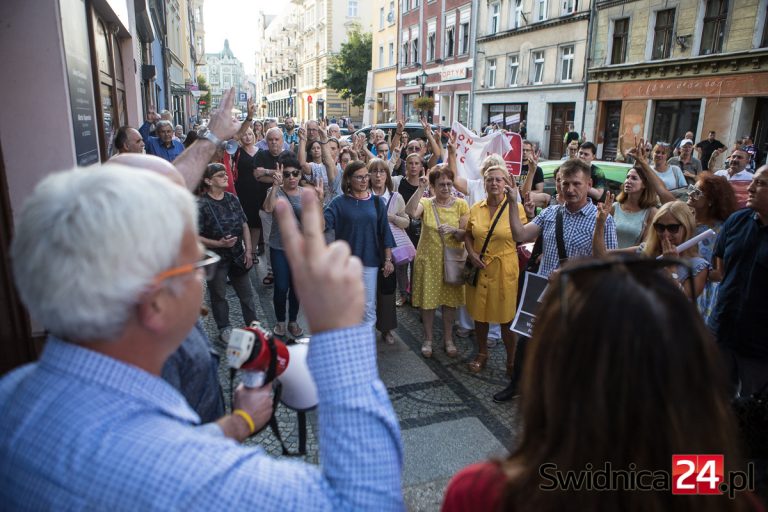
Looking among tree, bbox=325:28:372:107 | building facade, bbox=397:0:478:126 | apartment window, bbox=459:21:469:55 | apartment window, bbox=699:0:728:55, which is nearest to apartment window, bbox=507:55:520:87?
building facade, bbox=397:0:478:126

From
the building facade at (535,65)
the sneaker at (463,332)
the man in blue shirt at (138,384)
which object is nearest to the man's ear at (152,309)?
the man in blue shirt at (138,384)

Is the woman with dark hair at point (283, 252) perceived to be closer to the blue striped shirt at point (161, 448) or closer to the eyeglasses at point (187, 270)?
the eyeglasses at point (187, 270)

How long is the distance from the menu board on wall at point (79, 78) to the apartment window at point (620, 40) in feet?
71.9

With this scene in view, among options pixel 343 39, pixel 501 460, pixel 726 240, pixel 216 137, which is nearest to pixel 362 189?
pixel 216 137

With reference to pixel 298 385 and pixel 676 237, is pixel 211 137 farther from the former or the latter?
pixel 676 237

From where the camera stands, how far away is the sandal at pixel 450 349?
4.69 m

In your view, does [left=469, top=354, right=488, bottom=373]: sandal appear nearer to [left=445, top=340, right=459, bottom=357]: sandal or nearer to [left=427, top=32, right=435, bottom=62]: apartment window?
[left=445, top=340, right=459, bottom=357]: sandal

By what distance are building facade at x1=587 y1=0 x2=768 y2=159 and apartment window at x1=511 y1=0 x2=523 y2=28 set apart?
17.2 feet

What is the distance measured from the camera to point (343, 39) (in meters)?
56.0

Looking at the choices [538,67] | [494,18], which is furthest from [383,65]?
[538,67]

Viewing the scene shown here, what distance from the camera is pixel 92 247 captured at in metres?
0.86

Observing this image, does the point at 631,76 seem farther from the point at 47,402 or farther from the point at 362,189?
the point at 47,402

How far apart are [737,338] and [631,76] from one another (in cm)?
2133

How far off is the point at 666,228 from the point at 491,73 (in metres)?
28.7
